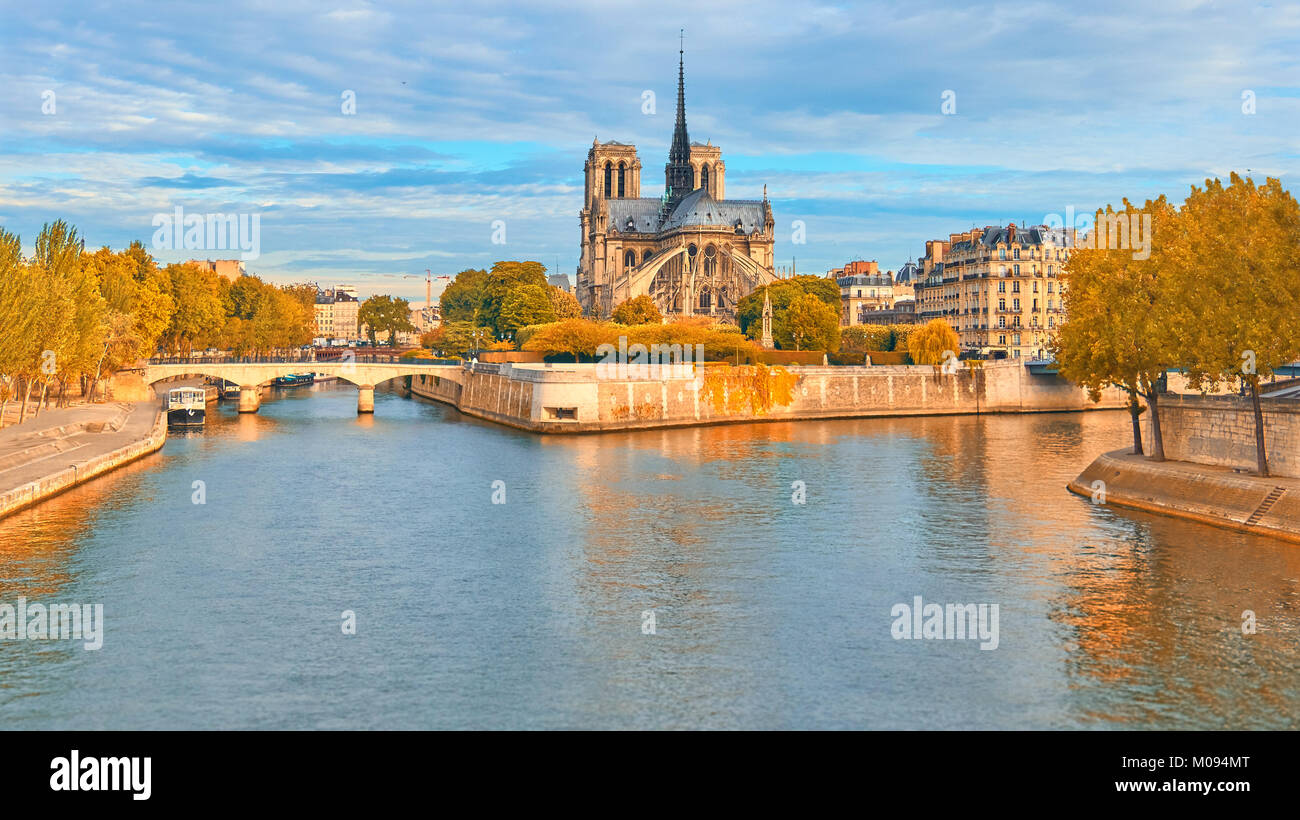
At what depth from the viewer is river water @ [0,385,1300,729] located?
72.1 ft

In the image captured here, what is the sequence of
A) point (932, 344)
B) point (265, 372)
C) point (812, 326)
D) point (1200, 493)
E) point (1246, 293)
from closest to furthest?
point (1246, 293)
point (1200, 493)
point (265, 372)
point (932, 344)
point (812, 326)

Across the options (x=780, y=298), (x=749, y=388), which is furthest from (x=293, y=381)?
(x=749, y=388)

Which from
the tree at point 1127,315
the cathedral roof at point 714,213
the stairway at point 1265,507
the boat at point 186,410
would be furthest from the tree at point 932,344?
the cathedral roof at point 714,213

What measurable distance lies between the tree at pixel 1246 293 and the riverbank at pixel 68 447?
3777cm

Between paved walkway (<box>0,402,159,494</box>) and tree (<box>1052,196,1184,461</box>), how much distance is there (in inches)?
1473

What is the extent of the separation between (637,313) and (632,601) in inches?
3330

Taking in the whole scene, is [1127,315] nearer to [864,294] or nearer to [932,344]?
[932,344]

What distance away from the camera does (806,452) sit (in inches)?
2457

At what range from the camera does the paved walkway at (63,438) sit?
4553cm

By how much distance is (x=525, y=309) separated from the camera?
116438 mm

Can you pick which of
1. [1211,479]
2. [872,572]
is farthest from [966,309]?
[872,572]

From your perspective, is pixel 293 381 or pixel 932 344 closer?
pixel 932 344
